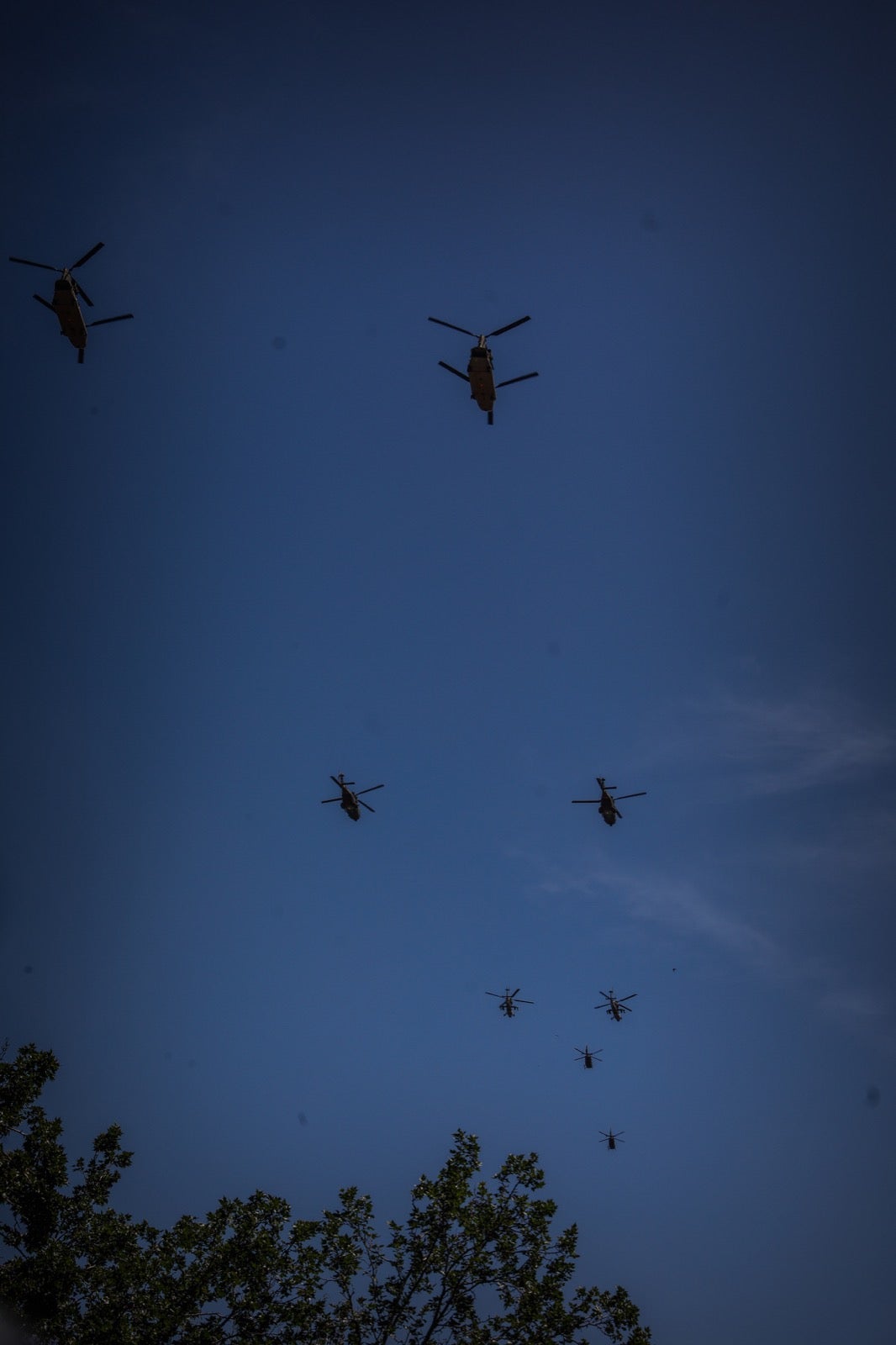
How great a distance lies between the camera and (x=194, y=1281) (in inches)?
687

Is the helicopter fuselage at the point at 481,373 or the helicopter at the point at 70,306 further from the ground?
the helicopter fuselage at the point at 481,373

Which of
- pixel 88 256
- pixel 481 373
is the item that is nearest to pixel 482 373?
pixel 481 373

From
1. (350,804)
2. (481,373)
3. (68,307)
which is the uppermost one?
(481,373)

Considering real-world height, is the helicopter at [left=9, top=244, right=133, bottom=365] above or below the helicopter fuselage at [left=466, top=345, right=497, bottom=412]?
below

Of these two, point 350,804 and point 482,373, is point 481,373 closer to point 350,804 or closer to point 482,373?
point 482,373

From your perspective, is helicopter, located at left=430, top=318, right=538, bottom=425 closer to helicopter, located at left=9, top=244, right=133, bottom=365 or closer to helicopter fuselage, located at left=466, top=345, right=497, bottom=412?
helicopter fuselage, located at left=466, top=345, right=497, bottom=412

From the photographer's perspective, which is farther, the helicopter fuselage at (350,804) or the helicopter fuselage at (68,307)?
the helicopter fuselage at (350,804)

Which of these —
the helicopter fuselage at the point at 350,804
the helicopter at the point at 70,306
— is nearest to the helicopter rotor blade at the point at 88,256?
the helicopter at the point at 70,306

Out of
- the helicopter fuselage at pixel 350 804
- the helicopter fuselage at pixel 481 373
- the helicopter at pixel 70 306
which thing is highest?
the helicopter fuselage at pixel 481 373

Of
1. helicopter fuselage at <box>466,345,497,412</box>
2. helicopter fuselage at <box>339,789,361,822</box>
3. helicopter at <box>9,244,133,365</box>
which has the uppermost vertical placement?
helicopter fuselage at <box>466,345,497,412</box>

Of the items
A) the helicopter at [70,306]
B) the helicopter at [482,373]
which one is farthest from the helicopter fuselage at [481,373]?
the helicopter at [70,306]

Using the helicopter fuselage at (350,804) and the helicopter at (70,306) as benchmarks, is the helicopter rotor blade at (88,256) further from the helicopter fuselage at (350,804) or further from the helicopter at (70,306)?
the helicopter fuselage at (350,804)

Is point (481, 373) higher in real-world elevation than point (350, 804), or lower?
higher

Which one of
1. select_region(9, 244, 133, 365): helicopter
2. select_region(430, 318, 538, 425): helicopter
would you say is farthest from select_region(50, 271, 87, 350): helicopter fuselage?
select_region(430, 318, 538, 425): helicopter
